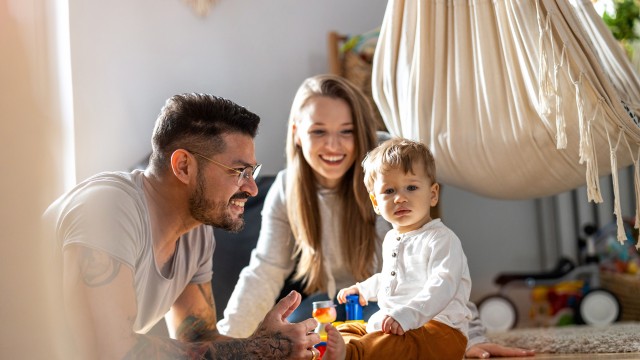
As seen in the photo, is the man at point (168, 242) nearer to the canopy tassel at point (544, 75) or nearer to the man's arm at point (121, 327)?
the man's arm at point (121, 327)

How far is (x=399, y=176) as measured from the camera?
1399 mm

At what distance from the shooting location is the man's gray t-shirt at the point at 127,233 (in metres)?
1.16

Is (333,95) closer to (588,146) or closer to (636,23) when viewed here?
(588,146)

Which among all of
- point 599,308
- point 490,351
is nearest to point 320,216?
point 490,351

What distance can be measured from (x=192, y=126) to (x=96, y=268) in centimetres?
33

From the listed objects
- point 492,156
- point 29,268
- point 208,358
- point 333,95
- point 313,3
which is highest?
point 313,3

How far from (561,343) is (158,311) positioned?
0.94 m

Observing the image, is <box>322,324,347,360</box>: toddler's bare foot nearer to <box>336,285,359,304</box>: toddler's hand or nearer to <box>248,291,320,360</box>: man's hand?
<box>248,291,320,360</box>: man's hand

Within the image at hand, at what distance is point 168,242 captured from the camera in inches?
57.0

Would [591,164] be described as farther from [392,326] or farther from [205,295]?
[205,295]

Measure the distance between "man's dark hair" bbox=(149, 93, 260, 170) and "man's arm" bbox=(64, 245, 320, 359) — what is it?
0.91ft

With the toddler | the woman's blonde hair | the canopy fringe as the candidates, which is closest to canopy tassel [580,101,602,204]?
the canopy fringe

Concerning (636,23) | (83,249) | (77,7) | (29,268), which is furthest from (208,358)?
(636,23)

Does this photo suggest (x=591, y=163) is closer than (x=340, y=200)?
Yes
